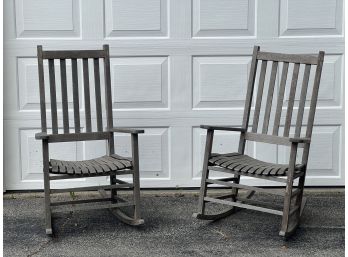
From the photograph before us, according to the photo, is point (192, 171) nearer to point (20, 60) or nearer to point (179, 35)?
point (179, 35)

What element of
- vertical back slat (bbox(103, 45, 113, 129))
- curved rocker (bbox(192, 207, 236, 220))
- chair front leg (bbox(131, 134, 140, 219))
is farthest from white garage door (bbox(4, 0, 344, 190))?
chair front leg (bbox(131, 134, 140, 219))

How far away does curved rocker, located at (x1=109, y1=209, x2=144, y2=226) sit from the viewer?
374 centimetres

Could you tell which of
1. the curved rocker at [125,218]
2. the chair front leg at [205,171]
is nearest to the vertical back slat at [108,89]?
the curved rocker at [125,218]

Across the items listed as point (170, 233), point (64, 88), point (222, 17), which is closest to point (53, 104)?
point (64, 88)

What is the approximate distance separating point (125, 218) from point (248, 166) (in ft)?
2.59

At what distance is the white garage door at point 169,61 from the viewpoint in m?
4.40

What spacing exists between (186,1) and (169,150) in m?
1.03

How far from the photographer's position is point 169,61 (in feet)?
14.6

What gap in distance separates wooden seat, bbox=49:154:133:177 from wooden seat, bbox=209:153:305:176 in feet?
1.71

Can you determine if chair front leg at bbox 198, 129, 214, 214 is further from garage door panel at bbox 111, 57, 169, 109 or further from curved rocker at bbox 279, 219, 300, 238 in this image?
garage door panel at bbox 111, 57, 169, 109

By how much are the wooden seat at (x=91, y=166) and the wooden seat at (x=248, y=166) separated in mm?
522

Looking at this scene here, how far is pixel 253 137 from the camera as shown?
4.00 m

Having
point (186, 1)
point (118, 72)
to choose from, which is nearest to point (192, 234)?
point (118, 72)

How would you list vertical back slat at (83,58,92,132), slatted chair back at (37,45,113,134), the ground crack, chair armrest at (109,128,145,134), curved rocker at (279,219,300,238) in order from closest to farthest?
the ground crack, curved rocker at (279,219,300,238), chair armrest at (109,128,145,134), slatted chair back at (37,45,113,134), vertical back slat at (83,58,92,132)
